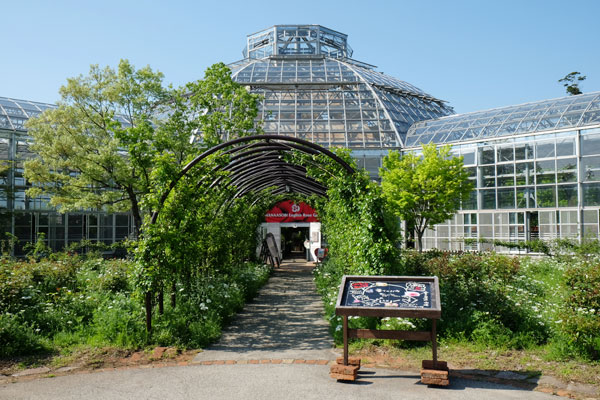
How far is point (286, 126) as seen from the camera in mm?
27359

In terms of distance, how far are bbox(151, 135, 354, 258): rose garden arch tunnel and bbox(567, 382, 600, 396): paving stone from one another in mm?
4825

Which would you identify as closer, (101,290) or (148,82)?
(101,290)

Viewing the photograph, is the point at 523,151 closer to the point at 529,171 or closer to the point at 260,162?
the point at 529,171

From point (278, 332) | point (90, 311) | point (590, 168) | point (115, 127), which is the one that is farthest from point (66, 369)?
point (590, 168)

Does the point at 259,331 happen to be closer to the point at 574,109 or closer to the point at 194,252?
the point at 194,252

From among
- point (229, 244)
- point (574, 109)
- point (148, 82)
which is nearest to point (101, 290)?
point (229, 244)

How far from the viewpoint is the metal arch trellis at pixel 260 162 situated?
8242mm

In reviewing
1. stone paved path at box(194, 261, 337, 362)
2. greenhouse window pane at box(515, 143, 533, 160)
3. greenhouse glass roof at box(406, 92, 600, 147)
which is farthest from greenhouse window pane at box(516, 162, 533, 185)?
stone paved path at box(194, 261, 337, 362)

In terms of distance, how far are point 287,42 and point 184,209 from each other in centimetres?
3007

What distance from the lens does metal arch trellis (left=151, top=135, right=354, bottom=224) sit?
8.24 meters

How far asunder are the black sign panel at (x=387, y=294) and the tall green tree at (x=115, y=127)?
10.5m

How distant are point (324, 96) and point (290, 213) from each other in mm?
7890

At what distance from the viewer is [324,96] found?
29281mm

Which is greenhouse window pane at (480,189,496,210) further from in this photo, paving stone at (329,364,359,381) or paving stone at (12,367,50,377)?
paving stone at (12,367,50,377)
